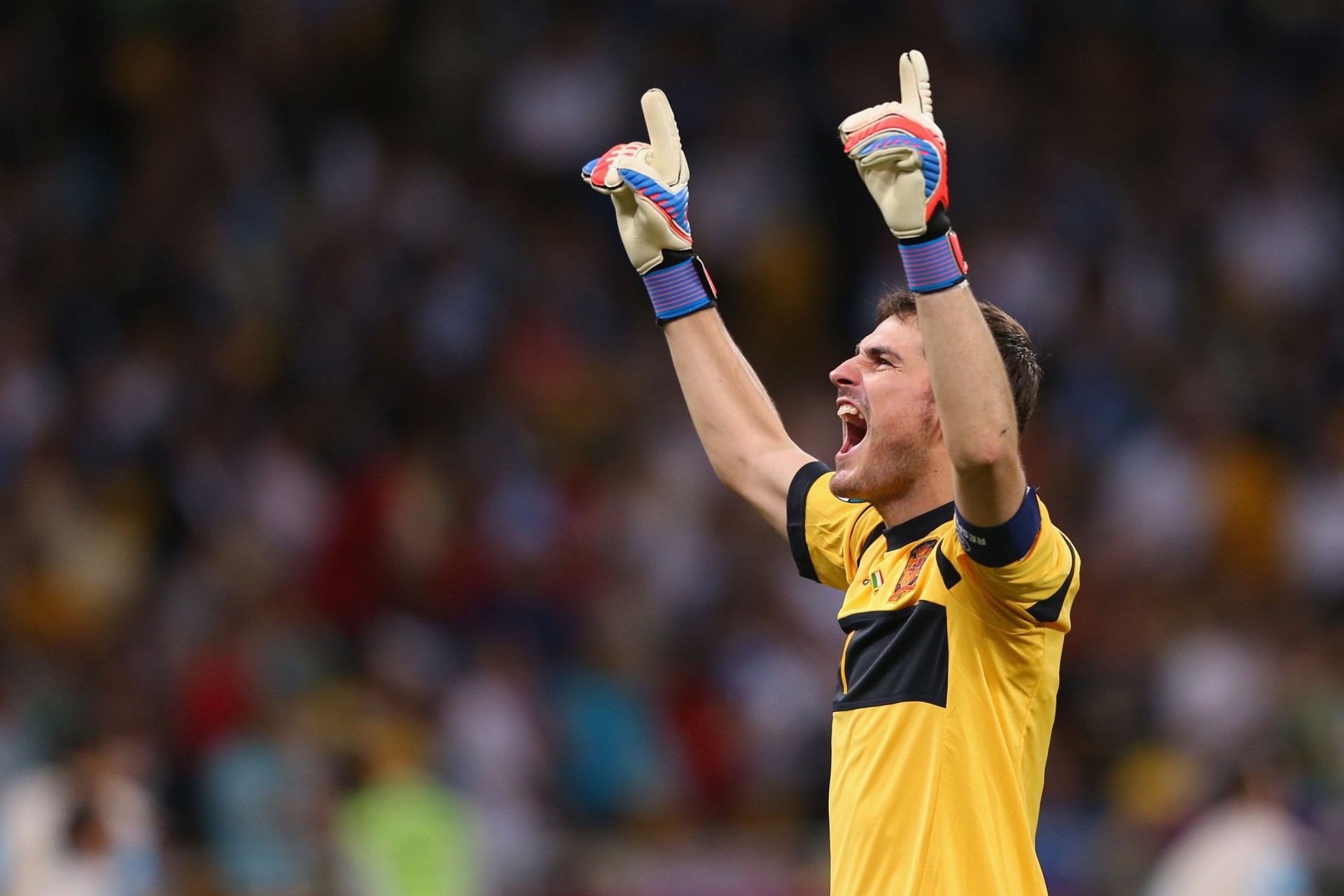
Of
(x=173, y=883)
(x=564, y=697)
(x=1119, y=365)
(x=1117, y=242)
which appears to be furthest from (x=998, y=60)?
(x=173, y=883)

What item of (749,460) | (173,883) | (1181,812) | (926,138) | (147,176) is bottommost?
(1181,812)

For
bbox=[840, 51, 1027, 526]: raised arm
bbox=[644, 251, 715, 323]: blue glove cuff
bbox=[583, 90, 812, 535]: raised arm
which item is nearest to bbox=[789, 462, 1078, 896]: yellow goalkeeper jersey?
bbox=[840, 51, 1027, 526]: raised arm

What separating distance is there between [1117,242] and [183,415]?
239 inches

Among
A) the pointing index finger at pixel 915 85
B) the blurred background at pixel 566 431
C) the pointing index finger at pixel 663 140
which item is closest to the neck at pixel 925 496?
the pointing index finger at pixel 915 85

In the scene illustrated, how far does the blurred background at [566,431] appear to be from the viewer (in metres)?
9.56

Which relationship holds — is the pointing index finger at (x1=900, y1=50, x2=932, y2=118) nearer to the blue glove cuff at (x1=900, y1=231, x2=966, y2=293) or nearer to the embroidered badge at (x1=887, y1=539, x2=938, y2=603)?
the blue glove cuff at (x1=900, y1=231, x2=966, y2=293)

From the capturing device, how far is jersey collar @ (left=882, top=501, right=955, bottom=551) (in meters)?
3.86

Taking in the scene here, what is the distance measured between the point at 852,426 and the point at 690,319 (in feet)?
1.81

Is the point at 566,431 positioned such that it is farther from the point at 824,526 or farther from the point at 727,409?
the point at 824,526

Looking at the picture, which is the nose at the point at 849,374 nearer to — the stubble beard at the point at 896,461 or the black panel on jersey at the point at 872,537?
the stubble beard at the point at 896,461

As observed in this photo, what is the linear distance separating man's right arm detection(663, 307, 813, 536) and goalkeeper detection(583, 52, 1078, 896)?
0.56 ft

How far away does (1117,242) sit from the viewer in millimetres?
12594

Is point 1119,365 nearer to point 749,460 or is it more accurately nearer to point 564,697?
point 564,697

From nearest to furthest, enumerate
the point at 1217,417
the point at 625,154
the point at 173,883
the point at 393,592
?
1. the point at 625,154
2. the point at 173,883
3. the point at 393,592
4. the point at 1217,417
